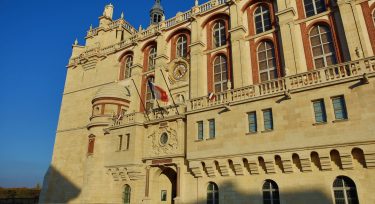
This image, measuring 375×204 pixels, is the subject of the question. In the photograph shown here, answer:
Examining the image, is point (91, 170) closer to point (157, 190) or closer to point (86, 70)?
point (157, 190)

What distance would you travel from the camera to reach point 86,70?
40.5 m

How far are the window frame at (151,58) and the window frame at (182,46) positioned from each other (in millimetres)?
3434

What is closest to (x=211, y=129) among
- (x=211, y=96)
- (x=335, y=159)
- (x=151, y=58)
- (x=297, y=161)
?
(x=211, y=96)

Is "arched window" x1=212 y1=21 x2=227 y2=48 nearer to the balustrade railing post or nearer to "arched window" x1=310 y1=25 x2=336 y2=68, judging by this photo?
"arched window" x1=310 y1=25 x2=336 y2=68

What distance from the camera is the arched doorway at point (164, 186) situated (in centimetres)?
2541

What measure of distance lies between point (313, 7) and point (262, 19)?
4.67m

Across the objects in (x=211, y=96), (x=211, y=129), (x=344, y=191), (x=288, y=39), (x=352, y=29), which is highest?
(x=288, y=39)

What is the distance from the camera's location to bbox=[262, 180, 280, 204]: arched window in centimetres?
1841

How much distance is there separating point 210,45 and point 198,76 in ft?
13.0


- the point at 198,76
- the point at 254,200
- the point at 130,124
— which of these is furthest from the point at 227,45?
the point at 254,200

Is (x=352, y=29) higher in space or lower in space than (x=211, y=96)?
higher

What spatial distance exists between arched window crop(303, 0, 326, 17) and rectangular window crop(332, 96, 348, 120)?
10787mm

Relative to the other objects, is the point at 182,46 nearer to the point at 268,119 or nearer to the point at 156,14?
the point at 268,119

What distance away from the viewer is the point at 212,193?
838 inches
